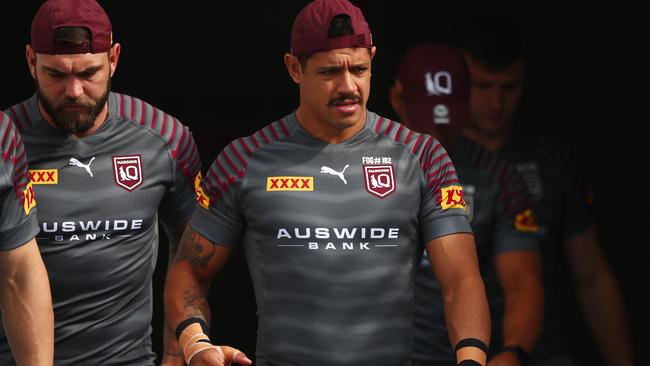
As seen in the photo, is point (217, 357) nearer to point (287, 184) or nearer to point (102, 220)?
point (287, 184)

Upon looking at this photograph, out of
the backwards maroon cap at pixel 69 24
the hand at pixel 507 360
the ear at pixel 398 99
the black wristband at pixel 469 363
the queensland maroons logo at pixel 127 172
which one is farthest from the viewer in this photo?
the ear at pixel 398 99

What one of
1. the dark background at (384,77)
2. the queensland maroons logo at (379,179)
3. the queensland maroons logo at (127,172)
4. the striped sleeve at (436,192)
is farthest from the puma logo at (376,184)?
the dark background at (384,77)

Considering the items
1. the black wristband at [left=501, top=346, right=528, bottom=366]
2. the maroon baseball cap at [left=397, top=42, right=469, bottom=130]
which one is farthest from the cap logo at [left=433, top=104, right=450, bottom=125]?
the black wristband at [left=501, top=346, right=528, bottom=366]

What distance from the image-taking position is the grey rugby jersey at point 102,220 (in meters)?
5.93

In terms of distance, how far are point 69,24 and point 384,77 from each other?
8.49ft

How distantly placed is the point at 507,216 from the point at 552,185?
0.80 metres

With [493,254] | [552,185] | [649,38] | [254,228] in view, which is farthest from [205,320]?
[649,38]

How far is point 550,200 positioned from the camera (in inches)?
281

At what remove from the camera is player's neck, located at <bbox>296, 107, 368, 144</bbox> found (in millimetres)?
5590

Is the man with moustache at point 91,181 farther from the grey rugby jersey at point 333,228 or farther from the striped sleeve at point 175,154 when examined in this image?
the grey rugby jersey at point 333,228

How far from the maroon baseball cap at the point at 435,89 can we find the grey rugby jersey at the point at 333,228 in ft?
2.77

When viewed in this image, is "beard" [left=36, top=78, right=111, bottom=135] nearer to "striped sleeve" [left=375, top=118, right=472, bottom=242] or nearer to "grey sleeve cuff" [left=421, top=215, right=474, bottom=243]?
"striped sleeve" [left=375, top=118, right=472, bottom=242]

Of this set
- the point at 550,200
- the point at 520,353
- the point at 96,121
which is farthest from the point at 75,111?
the point at 550,200

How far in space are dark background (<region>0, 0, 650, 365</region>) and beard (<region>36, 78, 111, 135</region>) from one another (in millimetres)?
1761
